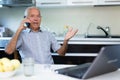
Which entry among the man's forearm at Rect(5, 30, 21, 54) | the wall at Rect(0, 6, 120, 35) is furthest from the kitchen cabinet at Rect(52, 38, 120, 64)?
the man's forearm at Rect(5, 30, 21, 54)

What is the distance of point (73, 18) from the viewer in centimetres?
368

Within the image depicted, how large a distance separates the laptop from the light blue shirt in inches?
26.5

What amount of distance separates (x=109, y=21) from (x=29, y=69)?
98.2 inches

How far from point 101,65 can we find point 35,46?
1.04 meters

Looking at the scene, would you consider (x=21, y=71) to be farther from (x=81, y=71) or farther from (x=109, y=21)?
(x=109, y=21)

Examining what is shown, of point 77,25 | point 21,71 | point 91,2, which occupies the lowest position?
point 77,25

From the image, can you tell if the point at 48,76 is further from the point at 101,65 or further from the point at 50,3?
the point at 50,3

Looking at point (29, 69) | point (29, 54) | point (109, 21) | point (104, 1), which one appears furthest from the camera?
point (109, 21)

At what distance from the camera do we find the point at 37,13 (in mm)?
2225

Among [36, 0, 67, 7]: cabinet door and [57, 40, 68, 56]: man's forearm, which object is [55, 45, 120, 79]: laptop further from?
[36, 0, 67, 7]: cabinet door

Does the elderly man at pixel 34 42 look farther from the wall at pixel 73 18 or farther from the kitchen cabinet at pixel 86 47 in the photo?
the wall at pixel 73 18

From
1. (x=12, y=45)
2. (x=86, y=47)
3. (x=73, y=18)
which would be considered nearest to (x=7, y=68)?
(x=12, y=45)

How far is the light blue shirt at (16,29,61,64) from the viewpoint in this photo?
2127 mm

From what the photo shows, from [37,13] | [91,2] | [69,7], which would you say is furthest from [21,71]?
[69,7]
